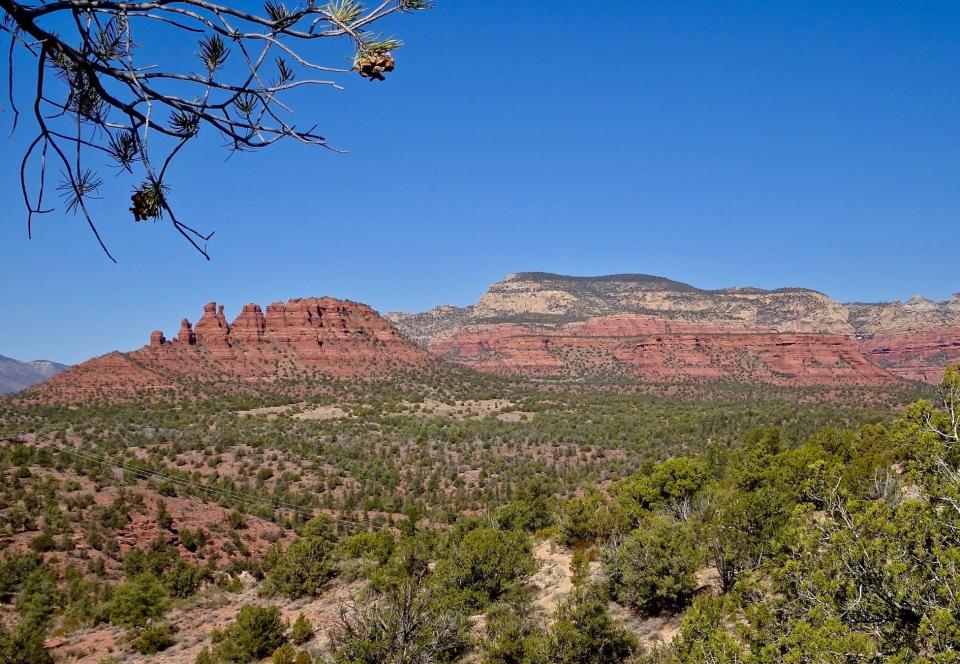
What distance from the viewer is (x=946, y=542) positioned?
7223 mm

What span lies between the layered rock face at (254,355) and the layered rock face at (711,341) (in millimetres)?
42012

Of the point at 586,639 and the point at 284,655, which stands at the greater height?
the point at 586,639

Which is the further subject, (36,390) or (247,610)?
(36,390)

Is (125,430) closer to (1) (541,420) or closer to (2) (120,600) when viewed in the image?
(2) (120,600)

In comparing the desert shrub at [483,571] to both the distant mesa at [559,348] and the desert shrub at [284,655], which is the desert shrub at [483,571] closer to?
the desert shrub at [284,655]

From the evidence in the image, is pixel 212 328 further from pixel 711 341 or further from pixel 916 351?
pixel 916 351

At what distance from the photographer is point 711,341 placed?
417 ft

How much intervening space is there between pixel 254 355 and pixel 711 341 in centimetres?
9378

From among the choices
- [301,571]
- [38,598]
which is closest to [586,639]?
[301,571]

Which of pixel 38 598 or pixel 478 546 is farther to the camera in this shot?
pixel 38 598

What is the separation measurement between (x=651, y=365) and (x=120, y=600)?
375 feet

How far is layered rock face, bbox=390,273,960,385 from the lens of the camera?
118438mm

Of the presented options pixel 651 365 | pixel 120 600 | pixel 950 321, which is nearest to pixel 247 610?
pixel 120 600

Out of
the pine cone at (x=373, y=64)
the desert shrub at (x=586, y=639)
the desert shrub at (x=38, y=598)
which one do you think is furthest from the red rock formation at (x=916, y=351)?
the pine cone at (x=373, y=64)
